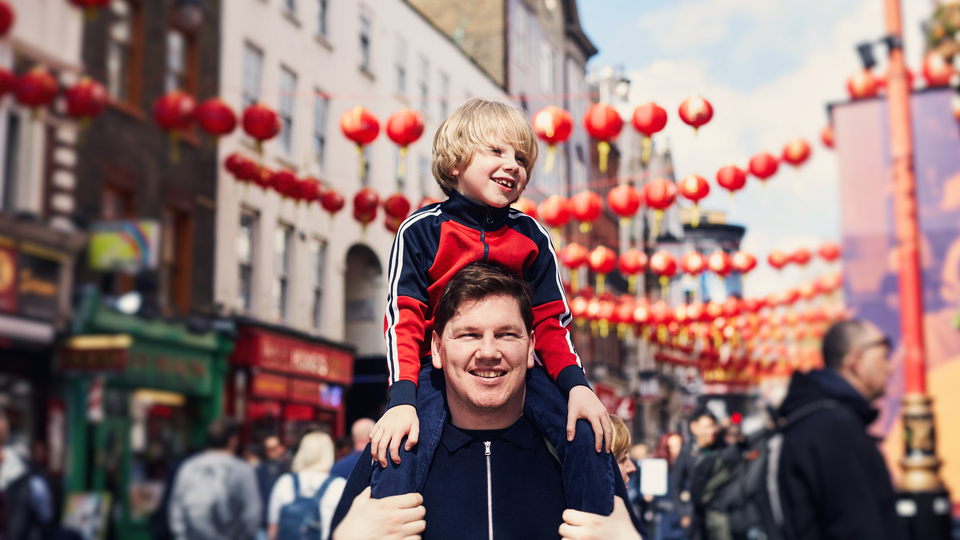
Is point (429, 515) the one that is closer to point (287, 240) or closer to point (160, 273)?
point (160, 273)

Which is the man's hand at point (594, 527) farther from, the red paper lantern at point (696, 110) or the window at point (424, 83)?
the window at point (424, 83)

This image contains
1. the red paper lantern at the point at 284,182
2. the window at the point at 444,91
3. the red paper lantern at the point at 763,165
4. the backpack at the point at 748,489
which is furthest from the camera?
the window at the point at 444,91

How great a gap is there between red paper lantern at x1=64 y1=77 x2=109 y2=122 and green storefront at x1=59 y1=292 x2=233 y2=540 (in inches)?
135

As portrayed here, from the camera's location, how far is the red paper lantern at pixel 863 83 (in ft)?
35.7

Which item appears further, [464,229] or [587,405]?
[464,229]

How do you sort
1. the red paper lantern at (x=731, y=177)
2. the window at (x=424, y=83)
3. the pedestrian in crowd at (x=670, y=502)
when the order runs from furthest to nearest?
the window at (x=424, y=83) < the red paper lantern at (x=731, y=177) < the pedestrian in crowd at (x=670, y=502)

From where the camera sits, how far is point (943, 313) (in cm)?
1526

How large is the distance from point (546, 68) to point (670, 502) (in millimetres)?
27786

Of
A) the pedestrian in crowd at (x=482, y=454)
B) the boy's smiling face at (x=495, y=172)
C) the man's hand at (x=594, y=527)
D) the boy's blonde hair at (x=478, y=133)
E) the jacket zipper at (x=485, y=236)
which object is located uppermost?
the boy's blonde hair at (x=478, y=133)

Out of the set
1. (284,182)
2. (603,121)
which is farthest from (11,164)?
(603,121)

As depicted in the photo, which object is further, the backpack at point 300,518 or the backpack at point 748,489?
the backpack at point 300,518

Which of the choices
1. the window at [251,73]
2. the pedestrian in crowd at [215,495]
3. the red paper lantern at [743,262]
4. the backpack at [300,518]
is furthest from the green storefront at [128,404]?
the red paper lantern at [743,262]

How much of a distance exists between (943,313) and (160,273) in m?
13.4

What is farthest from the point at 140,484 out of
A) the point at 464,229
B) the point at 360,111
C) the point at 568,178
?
the point at 568,178
